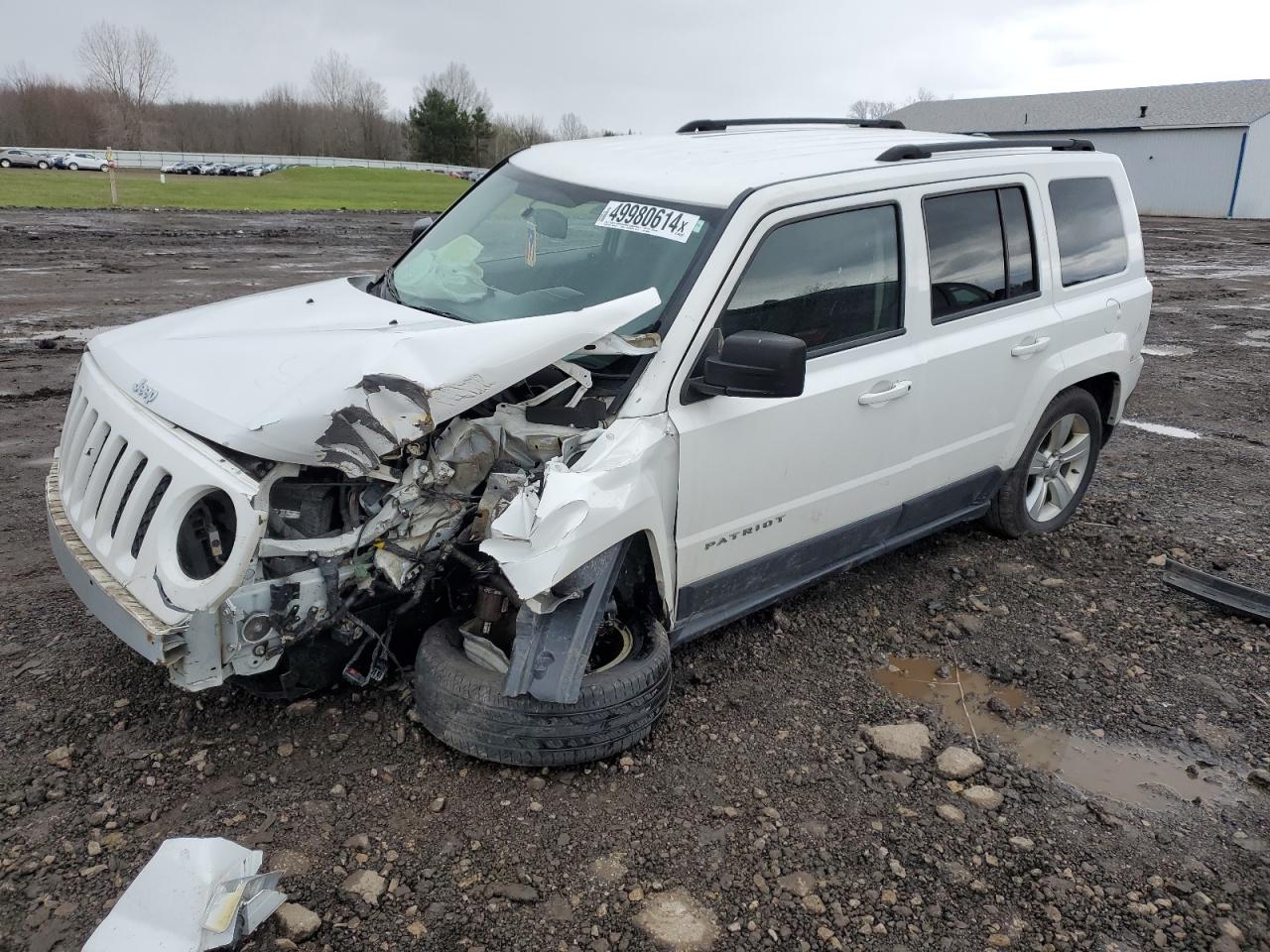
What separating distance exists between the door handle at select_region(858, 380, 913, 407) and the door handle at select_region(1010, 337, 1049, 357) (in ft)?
2.83

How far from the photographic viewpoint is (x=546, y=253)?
4.01 metres

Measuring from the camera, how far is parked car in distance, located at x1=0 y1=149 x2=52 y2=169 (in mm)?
46781

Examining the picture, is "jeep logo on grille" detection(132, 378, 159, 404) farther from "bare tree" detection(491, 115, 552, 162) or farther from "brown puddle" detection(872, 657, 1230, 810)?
"bare tree" detection(491, 115, 552, 162)

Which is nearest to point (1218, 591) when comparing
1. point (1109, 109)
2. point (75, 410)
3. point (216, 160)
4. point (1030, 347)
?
point (1030, 347)

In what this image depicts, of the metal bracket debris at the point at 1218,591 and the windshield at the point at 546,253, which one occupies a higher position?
the windshield at the point at 546,253

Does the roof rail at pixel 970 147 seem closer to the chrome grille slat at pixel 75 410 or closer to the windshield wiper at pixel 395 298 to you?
the windshield wiper at pixel 395 298

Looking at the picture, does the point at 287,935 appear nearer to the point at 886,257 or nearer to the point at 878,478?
the point at 878,478

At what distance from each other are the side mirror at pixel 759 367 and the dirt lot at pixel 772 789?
132 centimetres

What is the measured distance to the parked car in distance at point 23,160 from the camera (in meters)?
46.8

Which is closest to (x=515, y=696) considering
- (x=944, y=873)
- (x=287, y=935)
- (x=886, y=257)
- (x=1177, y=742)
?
(x=287, y=935)

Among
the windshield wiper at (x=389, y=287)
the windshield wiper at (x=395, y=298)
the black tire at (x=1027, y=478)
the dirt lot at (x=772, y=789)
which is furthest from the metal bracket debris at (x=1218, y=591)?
the windshield wiper at (x=389, y=287)

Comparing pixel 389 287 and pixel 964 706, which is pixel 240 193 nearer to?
pixel 389 287

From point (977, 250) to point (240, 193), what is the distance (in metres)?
33.2

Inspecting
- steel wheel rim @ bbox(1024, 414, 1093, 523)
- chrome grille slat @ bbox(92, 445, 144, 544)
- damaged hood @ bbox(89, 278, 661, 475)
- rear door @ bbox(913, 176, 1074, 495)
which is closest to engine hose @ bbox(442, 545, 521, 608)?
damaged hood @ bbox(89, 278, 661, 475)
